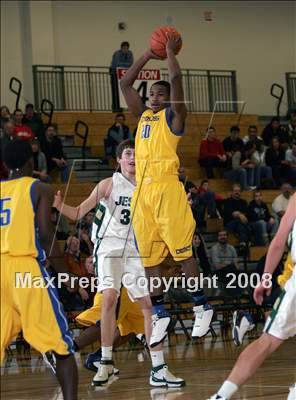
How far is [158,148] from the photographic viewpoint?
27.2 feet

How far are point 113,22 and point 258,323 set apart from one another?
33.4 feet

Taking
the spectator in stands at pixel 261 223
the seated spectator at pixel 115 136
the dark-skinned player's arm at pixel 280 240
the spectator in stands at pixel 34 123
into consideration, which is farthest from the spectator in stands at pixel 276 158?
the dark-skinned player's arm at pixel 280 240

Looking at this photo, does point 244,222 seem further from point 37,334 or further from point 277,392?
point 37,334

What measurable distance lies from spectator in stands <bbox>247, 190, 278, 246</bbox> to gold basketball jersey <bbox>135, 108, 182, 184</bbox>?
802cm

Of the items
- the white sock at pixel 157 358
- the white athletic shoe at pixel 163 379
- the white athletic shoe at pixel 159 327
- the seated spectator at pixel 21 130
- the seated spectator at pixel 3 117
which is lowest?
the white athletic shoe at pixel 163 379

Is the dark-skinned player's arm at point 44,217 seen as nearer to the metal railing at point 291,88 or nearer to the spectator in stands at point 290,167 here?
the spectator in stands at point 290,167

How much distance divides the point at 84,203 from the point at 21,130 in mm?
8008

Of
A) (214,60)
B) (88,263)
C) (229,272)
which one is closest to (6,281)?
(88,263)

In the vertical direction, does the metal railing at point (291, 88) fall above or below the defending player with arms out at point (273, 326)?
above

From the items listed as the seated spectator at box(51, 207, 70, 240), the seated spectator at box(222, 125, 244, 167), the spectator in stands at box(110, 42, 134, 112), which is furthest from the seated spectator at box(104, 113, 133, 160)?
the spectator in stands at box(110, 42, 134, 112)

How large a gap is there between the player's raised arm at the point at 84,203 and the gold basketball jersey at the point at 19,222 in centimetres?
182

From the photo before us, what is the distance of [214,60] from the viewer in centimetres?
2317

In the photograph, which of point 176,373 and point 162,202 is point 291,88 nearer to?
point 176,373

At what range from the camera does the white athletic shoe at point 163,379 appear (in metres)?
8.12
